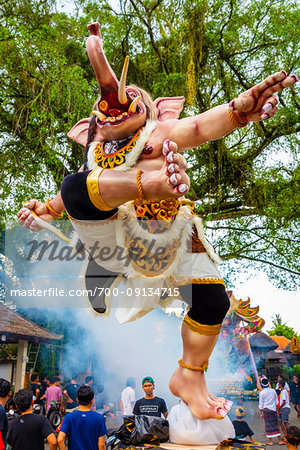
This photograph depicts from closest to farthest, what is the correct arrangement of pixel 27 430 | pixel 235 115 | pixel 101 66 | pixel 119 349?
1. pixel 235 115
2. pixel 101 66
3. pixel 27 430
4. pixel 119 349

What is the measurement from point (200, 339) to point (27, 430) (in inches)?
47.1

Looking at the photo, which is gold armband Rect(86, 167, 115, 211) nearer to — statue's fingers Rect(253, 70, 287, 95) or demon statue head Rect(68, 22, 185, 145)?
demon statue head Rect(68, 22, 185, 145)

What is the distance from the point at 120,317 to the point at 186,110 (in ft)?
19.5

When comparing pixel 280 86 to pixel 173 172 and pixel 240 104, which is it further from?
pixel 173 172

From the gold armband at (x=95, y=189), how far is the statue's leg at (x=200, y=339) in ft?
2.28

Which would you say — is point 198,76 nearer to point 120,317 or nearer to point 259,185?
point 259,185

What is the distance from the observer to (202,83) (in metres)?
7.98

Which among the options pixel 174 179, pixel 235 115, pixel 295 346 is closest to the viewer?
pixel 174 179

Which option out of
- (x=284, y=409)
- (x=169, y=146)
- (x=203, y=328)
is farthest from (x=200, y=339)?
(x=284, y=409)

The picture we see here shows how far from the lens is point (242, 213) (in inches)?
325

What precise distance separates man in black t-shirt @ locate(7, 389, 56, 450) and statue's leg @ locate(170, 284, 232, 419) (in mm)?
893

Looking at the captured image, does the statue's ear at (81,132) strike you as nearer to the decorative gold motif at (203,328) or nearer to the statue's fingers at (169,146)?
the statue's fingers at (169,146)

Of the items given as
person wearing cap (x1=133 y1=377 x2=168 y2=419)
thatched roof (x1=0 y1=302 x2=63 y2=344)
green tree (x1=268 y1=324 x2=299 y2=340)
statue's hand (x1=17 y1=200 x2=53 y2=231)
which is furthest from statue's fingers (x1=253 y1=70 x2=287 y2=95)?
green tree (x1=268 y1=324 x2=299 y2=340)

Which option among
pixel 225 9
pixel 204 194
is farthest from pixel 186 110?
pixel 225 9
